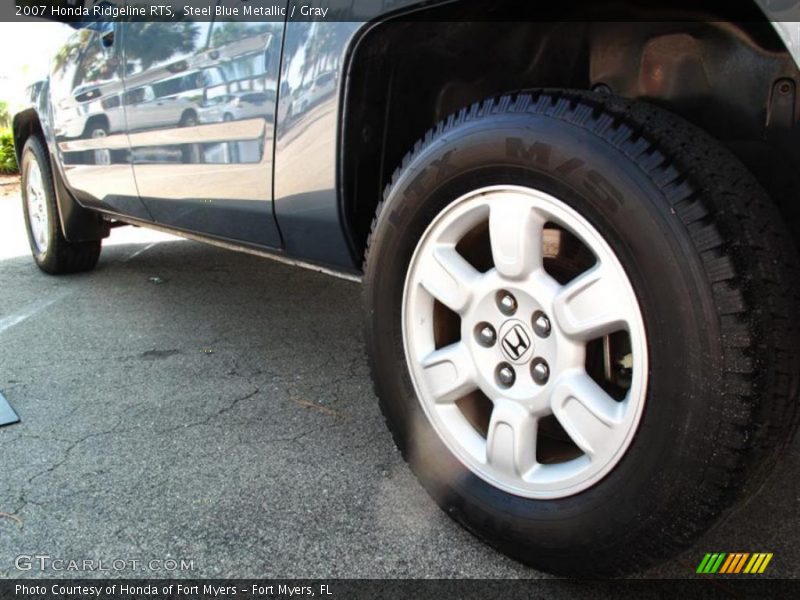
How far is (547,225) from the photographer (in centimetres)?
160

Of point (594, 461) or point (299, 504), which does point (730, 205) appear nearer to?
point (594, 461)

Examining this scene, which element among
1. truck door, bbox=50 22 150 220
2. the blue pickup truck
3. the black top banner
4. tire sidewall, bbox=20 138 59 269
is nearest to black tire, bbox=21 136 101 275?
tire sidewall, bbox=20 138 59 269

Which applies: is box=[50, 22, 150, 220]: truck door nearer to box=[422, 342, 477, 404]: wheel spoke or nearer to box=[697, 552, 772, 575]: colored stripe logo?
box=[422, 342, 477, 404]: wheel spoke

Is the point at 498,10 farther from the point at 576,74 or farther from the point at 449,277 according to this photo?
the point at 449,277

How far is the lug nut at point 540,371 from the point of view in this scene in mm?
1512

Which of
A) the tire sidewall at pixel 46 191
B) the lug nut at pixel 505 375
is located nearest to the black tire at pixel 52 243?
the tire sidewall at pixel 46 191

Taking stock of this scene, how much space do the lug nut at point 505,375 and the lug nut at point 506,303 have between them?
0.12m

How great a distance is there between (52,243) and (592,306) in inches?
145

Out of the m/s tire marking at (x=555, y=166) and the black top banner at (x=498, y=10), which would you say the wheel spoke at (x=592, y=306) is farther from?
the black top banner at (x=498, y=10)

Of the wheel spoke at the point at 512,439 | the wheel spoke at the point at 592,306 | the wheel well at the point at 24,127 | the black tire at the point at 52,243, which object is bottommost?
the black tire at the point at 52,243

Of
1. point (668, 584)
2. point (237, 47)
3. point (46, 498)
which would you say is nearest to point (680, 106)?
point (668, 584)

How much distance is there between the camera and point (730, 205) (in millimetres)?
1261

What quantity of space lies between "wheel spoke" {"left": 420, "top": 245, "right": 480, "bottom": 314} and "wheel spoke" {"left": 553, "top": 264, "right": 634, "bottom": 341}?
246mm

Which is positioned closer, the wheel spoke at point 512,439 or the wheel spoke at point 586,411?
the wheel spoke at point 586,411
